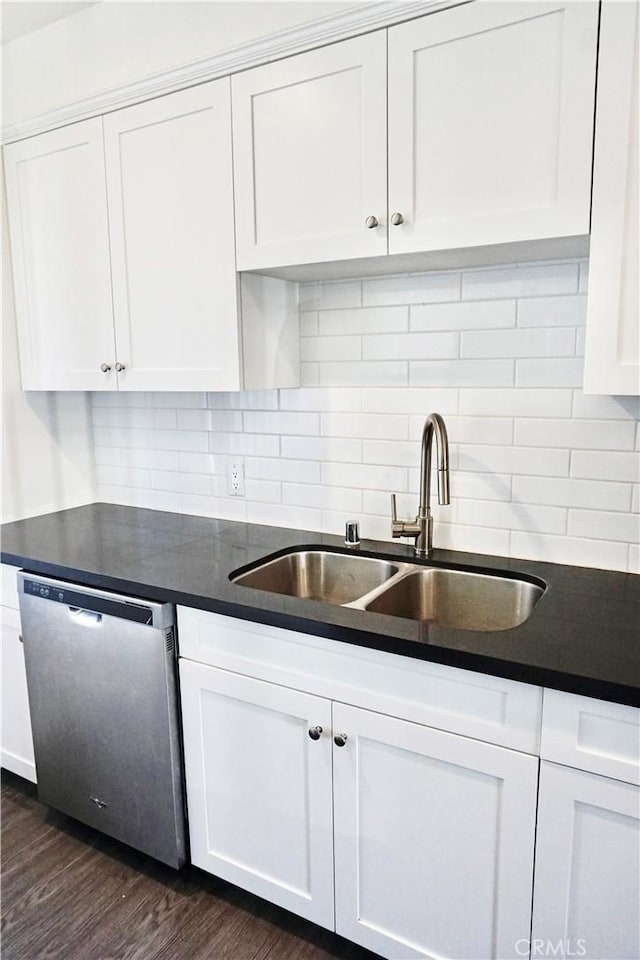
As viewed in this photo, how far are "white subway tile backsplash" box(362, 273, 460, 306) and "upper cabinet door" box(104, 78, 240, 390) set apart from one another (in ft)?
1.38

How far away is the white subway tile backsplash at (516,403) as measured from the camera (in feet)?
5.76

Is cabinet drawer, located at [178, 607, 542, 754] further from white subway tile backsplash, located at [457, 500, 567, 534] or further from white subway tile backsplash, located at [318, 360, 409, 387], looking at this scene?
white subway tile backsplash, located at [318, 360, 409, 387]

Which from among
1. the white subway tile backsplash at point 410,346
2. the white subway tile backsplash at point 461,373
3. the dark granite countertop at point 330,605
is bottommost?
the dark granite countertop at point 330,605

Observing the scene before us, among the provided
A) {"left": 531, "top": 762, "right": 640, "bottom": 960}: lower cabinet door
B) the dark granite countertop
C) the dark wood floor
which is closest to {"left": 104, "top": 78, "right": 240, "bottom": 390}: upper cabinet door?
the dark granite countertop

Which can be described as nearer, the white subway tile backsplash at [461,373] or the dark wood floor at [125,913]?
the dark wood floor at [125,913]

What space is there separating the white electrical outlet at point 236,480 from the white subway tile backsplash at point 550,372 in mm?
1020

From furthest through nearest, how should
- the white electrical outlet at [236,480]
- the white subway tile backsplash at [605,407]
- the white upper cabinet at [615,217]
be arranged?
the white electrical outlet at [236,480] < the white subway tile backsplash at [605,407] < the white upper cabinet at [615,217]

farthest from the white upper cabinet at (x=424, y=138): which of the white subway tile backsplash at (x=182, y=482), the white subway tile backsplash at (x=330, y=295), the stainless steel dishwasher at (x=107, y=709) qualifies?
the stainless steel dishwasher at (x=107, y=709)

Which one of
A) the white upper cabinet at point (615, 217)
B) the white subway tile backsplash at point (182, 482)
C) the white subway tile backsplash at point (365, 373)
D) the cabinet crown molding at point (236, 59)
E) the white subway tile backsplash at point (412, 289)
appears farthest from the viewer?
the white subway tile backsplash at point (182, 482)

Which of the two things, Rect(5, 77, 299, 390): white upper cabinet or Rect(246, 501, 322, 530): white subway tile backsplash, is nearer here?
Rect(5, 77, 299, 390): white upper cabinet

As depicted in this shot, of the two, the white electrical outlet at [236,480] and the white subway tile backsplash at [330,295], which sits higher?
the white subway tile backsplash at [330,295]

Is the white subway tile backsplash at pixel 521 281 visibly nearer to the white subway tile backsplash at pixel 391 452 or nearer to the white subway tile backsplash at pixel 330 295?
the white subway tile backsplash at pixel 330 295

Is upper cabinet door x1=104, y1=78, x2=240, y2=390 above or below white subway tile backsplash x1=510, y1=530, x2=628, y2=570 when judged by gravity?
above

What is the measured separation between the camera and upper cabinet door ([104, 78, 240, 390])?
186cm
